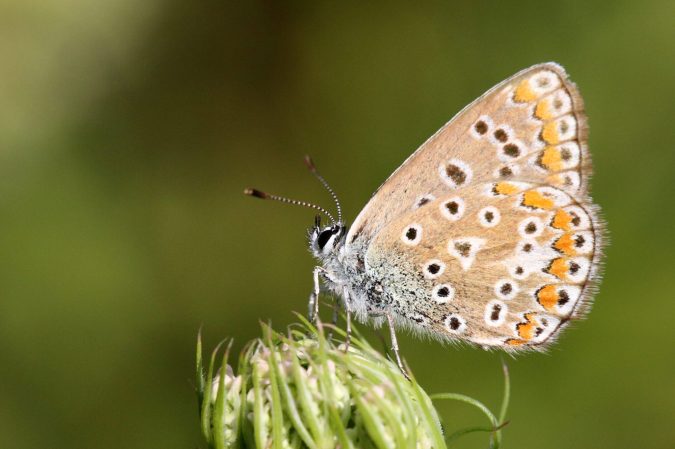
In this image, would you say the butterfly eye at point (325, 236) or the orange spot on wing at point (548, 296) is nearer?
the orange spot on wing at point (548, 296)

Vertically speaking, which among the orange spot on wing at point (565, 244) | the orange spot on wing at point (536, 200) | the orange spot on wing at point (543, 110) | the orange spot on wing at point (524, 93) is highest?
the orange spot on wing at point (524, 93)

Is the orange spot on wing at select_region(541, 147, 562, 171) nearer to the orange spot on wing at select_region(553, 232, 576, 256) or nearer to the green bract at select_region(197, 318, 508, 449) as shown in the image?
the orange spot on wing at select_region(553, 232, 576, 256)

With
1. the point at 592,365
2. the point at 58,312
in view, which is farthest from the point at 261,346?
the point at 58,312

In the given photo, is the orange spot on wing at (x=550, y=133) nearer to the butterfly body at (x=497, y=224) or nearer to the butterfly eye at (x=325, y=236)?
the butterfly body at (x=497, y=224)

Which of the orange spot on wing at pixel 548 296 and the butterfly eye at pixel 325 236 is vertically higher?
the butterfly eye at pixel 325 236

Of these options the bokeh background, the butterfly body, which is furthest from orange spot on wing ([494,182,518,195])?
the bokeh background

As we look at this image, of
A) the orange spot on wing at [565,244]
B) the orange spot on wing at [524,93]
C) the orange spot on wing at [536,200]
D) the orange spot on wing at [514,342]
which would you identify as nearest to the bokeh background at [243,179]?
the orange spot on wing at [514,342]

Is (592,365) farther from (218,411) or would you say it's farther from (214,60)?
(214,60)

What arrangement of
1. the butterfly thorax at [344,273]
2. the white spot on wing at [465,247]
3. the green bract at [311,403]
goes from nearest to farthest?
1. the green bract at [311,403]
2. the white spot on wing at [465,247]
3. the butterfly thorax at [344,273]

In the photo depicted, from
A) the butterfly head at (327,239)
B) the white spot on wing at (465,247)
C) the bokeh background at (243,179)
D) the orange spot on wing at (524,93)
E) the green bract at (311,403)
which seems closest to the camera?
the green bract at (311,403)

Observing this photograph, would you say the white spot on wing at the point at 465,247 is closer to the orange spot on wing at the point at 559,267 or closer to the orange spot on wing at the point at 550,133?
the orange spot on wing at the point at 559,267
